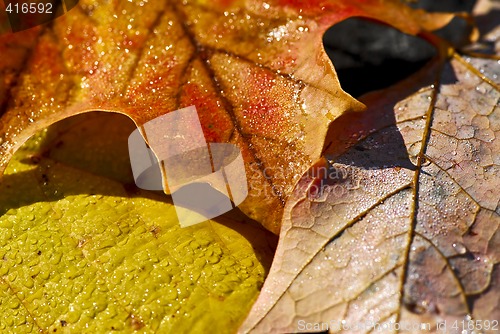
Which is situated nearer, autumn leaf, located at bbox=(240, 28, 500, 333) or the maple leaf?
autumn leaf, located at bbox=(240, 28, 500, 333)

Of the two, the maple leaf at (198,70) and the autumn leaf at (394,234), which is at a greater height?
the maple leaf at (198,70)

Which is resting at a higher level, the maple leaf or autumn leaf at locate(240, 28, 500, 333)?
the maple leaf

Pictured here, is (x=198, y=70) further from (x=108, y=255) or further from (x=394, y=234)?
(x=394, y=234)

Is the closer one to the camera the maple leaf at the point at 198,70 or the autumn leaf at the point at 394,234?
the autumn leaf at the point at 394,234

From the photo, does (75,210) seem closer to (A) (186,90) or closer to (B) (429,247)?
(A) (186,90)
